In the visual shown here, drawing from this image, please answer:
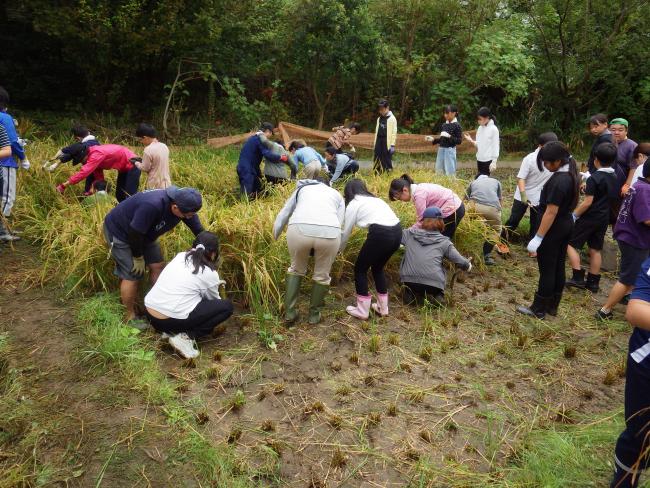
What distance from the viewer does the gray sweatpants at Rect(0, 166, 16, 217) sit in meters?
5.31

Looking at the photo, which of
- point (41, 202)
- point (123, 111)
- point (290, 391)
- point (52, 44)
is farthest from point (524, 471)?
point (52, 44)

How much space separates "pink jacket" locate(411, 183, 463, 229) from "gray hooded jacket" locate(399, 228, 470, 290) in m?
0.18

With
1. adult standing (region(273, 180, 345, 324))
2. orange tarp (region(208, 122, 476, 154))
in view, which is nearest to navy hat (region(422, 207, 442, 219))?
adult standing (region(273, 180, 345, 324))

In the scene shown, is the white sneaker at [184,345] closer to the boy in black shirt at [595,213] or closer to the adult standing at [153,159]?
the adult standing at [153,159]

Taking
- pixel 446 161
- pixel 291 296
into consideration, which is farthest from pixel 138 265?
pixel 446 161

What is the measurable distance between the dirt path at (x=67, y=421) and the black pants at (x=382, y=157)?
5.41 m

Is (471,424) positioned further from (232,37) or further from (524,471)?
(232,37)

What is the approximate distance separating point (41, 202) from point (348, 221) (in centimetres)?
417

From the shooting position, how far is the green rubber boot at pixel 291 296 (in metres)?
4.09

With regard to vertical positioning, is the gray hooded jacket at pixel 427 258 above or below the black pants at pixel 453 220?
below

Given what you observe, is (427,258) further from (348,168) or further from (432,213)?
(348,168)

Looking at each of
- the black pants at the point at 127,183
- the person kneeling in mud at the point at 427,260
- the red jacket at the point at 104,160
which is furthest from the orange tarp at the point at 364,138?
the person kneeling in mud at the point at 427,260

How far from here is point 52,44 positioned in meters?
11.6

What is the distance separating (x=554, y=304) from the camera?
14.8ft
